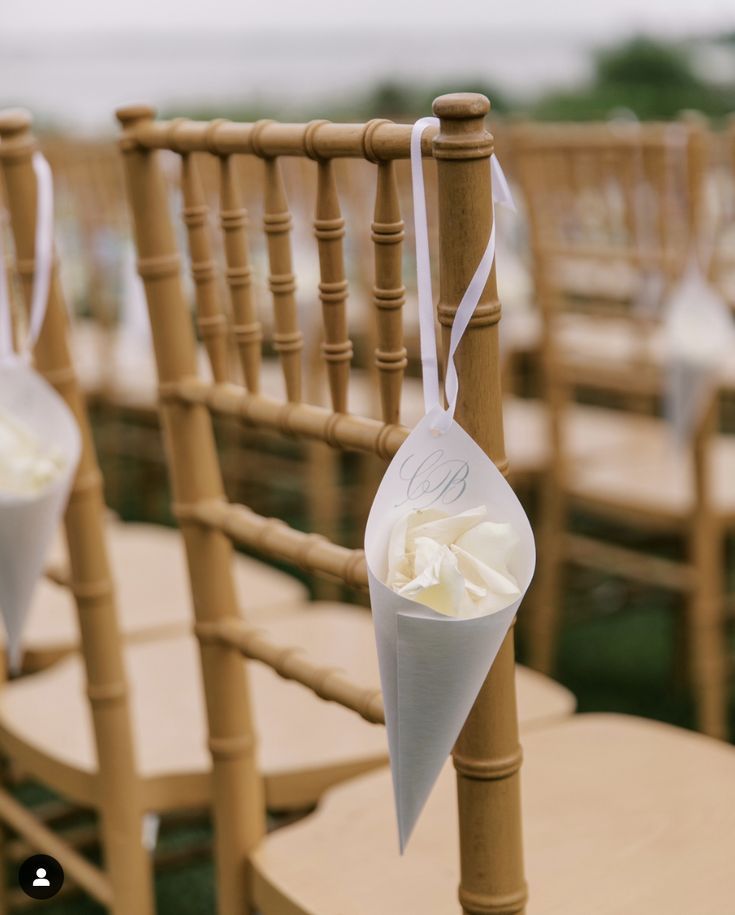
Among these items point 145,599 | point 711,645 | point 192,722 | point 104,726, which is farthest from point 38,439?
point 711,645

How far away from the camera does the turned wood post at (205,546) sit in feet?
3.51

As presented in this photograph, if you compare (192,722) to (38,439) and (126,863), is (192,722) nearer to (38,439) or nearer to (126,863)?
(126,863)

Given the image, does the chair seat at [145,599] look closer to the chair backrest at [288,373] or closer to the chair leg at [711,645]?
the chair backrest at [288,373]

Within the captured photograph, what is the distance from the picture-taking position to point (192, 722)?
4.48 feet

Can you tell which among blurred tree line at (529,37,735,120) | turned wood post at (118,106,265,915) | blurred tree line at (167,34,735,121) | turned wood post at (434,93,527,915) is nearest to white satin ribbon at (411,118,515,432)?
turned wood post at (434,93,527,915)

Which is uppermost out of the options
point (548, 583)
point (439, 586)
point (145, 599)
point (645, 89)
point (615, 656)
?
point (439, 586)

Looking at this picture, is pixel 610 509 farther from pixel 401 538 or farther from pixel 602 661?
pixel 401 538

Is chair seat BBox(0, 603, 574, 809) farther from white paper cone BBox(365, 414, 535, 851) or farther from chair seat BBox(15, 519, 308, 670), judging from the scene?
white paper cone BBox(365, 414, 535, 851)

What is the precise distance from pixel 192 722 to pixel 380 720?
0.49 metres

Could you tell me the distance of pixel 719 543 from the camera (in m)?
2.07

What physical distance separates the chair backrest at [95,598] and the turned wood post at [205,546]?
0.44ft

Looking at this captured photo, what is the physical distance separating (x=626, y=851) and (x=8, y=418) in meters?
0.63

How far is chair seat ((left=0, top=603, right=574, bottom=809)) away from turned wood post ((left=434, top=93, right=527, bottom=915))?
0.41 metres

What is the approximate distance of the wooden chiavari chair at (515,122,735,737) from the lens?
205cm
